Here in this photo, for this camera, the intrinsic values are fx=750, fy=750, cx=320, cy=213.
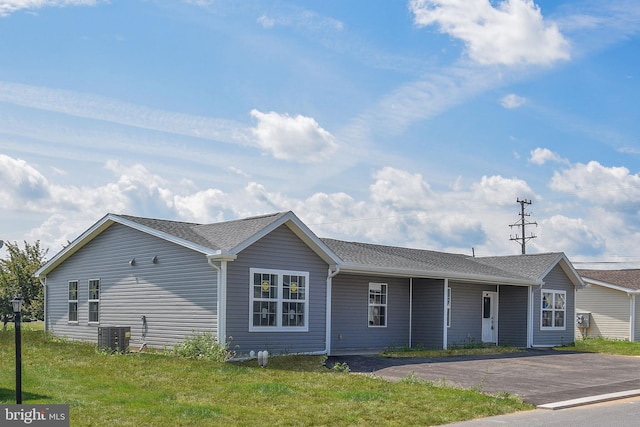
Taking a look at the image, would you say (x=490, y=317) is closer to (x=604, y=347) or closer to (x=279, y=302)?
(x=604, y=347)

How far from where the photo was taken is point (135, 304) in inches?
834

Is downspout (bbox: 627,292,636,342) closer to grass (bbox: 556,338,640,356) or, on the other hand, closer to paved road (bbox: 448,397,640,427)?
grass (bbox: 556,338,640,356)

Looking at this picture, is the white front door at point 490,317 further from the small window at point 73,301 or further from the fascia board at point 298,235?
the small window at point 73,301

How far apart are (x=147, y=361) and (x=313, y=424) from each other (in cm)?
700

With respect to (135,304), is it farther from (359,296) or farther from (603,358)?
(603,358)

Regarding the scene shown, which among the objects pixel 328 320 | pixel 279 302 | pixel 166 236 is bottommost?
pixel 328 320

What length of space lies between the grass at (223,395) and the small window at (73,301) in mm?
6786

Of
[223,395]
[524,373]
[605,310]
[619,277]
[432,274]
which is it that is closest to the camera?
[223,395]

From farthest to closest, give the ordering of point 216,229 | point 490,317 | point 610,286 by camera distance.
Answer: point 610,286 < point 490,317 < point 216,229

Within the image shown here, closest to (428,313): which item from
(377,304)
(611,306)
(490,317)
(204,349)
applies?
(377,304)

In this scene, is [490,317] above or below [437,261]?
below

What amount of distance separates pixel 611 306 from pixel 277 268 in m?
21.5

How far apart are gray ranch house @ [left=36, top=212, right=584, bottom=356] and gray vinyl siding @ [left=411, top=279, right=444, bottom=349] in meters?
0.03

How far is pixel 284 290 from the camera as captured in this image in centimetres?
1967
